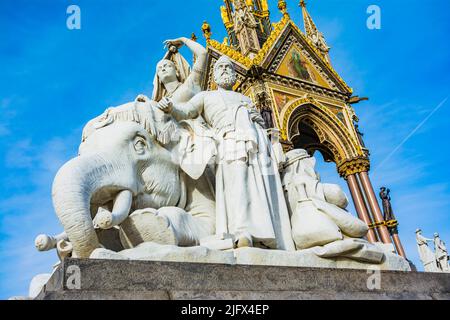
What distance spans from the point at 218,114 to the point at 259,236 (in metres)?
1.05

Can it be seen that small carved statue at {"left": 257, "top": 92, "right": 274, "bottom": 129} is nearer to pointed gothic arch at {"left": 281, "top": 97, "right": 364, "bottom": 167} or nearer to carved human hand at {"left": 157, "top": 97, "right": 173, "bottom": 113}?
pointed gothic arch at {"left": 281, "top": 97, "right": 364, "bottom": 167}

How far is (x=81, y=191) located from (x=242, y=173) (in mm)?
1039

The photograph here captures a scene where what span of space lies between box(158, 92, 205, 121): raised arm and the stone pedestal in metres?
1.31

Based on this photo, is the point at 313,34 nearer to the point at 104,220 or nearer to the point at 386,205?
the point at 386,205

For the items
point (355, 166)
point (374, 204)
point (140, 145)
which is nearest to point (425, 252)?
point (374, 204)

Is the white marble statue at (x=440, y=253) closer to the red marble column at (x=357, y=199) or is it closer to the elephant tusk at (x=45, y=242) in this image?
the red marble column at (x=357, y=199)

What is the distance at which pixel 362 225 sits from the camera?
2.66m

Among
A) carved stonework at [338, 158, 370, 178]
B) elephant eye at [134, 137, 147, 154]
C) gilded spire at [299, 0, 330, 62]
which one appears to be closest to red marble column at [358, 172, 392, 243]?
carved stonework at [338, 158, 370, 178]

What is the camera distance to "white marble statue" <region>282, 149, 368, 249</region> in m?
2.58

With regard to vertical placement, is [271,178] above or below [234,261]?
above

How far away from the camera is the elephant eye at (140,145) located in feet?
8.44
